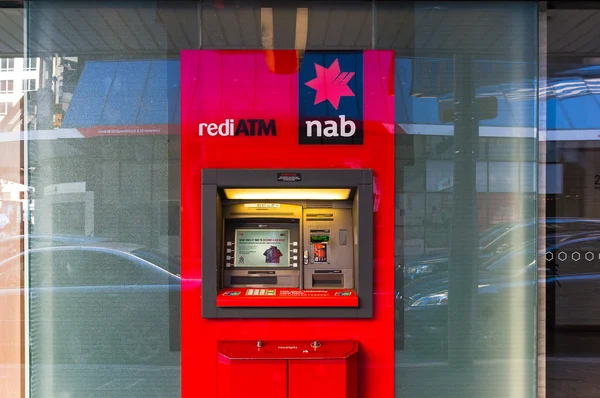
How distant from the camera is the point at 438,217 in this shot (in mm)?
3490

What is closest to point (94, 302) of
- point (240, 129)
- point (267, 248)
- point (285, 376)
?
point (267, 248)

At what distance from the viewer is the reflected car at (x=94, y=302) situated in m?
3.46

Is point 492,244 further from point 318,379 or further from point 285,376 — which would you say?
point 285,376

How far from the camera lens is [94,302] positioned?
3475 mm

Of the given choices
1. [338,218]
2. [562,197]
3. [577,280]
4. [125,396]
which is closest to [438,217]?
[338,218]

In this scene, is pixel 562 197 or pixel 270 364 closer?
pixel 270 364

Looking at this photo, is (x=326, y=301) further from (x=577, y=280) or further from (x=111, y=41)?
(x=111, y=41)

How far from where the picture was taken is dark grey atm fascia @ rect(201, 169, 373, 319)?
A: 127 inches

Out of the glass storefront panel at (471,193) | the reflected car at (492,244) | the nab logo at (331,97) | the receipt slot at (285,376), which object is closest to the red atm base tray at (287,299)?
the receipt slot at (285,376)

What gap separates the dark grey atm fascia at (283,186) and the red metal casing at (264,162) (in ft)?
0.27

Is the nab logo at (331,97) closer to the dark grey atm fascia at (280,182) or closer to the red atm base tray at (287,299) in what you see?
the dark grey atm fascia at (280,182)

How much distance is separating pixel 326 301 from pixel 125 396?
1.53 metres

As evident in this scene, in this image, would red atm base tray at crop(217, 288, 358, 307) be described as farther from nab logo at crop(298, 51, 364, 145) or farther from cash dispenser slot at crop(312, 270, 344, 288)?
nab logo at crop(298, 51, 364, 145)

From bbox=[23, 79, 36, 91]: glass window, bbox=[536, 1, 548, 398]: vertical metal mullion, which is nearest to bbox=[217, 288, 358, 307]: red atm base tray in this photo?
bbox=[536, 1, 548, 398]: vertical metal mullion
